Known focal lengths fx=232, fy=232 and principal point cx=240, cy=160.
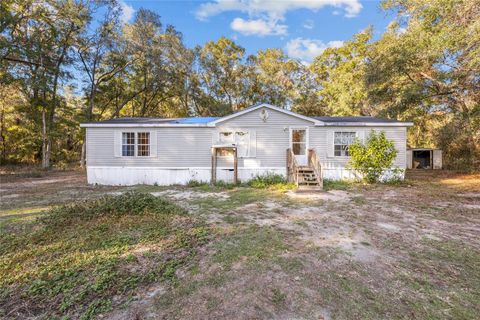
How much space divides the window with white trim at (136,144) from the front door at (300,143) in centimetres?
689

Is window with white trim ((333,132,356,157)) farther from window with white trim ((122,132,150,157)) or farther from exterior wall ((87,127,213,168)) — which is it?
window with white trim ((122,132,150,157))

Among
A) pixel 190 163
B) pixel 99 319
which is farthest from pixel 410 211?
pixel 190 163

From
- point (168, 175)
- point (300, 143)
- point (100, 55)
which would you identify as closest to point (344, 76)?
point (300, 143)

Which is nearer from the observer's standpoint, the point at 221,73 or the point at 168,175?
the point at 168,175

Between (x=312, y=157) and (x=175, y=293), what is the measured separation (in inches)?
350

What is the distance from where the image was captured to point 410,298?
2.58 metres

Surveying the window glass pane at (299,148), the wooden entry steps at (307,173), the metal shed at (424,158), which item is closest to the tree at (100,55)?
the window glass pane at (299,148)

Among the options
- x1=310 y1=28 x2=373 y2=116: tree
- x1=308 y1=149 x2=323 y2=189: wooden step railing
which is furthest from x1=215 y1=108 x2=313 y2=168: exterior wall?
x1=310 y1=28 x2=373 y2=116: tree

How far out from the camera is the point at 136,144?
11.0m

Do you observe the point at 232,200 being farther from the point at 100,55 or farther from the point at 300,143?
the point at 100,55

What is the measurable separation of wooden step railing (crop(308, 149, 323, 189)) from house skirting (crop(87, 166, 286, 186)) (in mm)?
1288

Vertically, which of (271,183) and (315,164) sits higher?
(315,164)

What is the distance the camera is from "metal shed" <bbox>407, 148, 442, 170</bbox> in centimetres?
1652

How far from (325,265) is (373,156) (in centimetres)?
838
